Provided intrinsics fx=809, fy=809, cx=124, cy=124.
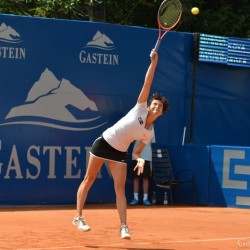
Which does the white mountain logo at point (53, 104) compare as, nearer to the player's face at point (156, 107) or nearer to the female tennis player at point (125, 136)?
the female tennis player at point (125, 136)

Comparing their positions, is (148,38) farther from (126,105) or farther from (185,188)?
(185,188)

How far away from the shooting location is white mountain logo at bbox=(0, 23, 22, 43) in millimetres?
12656

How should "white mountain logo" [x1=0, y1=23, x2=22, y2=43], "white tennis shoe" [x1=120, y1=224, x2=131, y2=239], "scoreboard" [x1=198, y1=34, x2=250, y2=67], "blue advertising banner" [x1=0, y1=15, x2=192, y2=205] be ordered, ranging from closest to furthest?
"white tennis shoe" [x1=120, y1=224, x2=131, y2=239] < "white mountain logo" [x1=0, y1=23, x2=22, y2=43] < "blue advertising banner" [x1=0, y1=15, x2=192, y2=205] < "scoreboard" [x1=198, y1=34, x2=250, y2=67]

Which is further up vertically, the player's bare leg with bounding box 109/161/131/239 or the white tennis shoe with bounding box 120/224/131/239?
the player's bare leg with bounding box 109/161/131/239

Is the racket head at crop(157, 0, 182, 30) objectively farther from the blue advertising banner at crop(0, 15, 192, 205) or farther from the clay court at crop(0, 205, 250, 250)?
the blue advertising banner at crop(0, 15, 192, 205)

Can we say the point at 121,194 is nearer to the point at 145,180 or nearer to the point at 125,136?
the point at 125,136

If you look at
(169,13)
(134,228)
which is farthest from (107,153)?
(169,13)

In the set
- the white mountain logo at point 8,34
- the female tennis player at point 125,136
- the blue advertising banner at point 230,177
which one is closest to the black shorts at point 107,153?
the female tennis player at point 125,136

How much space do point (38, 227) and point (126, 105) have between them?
181 inches

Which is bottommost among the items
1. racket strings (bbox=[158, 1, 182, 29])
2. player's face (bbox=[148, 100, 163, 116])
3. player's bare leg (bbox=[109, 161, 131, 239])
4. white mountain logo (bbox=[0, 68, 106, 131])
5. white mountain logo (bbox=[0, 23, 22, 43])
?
player's bare leg (bbox=[109, 161, 131, 239])

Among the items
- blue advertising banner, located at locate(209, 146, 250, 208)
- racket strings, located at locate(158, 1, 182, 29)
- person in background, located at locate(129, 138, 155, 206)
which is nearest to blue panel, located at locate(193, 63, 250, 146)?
blue advertising banner, located at locate(209, 146, 250, 208)

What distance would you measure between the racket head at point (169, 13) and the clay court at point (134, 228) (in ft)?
8.39

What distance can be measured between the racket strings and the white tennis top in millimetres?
1760

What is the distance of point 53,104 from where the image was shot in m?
13.2
